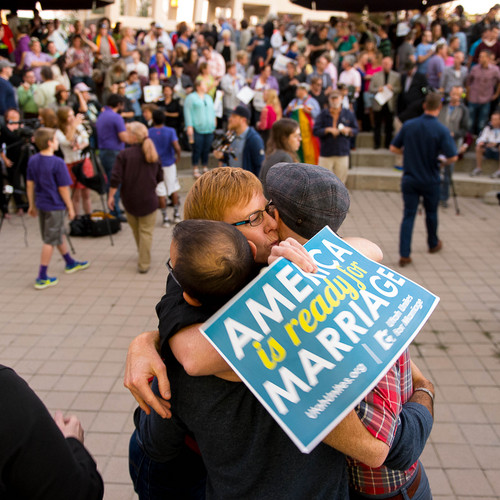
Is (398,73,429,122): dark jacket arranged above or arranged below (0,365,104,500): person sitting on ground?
above

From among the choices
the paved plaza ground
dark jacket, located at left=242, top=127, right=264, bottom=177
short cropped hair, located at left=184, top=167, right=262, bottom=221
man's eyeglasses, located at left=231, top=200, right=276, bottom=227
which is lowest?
the paved plaza ground

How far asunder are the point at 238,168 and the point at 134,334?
3.33 meters

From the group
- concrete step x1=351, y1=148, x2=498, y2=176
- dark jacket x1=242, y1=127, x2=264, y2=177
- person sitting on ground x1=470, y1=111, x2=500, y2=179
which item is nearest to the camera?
dark jacket x1=242, y1=127, x2=264, y2=177

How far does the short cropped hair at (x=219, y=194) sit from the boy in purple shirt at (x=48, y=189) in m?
4.33

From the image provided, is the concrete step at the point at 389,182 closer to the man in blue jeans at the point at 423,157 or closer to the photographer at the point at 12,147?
the photographer at the point at 12,147

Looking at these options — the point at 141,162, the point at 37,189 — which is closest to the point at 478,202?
the point at 141,162

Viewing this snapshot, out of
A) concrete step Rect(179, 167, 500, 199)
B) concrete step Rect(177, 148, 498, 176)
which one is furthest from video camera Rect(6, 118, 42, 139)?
concrete step Rect(177, 148, 498, 176)

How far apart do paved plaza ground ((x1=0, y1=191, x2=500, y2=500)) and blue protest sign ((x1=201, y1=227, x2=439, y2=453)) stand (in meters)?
2.18

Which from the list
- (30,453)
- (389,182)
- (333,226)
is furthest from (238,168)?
(389,182)

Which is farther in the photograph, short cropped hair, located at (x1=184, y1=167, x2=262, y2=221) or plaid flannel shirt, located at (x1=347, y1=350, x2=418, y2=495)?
short cropped hair, located at (x1=184, y1=167, x2=262, y2=221)

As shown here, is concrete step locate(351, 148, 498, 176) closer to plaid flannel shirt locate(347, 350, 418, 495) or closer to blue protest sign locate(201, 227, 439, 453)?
plaid flannel shirt locate(347, 350, 418, 495)

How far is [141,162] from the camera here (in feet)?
18.2

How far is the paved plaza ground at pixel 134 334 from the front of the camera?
2977mm

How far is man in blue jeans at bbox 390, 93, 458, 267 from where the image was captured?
18.0ft
